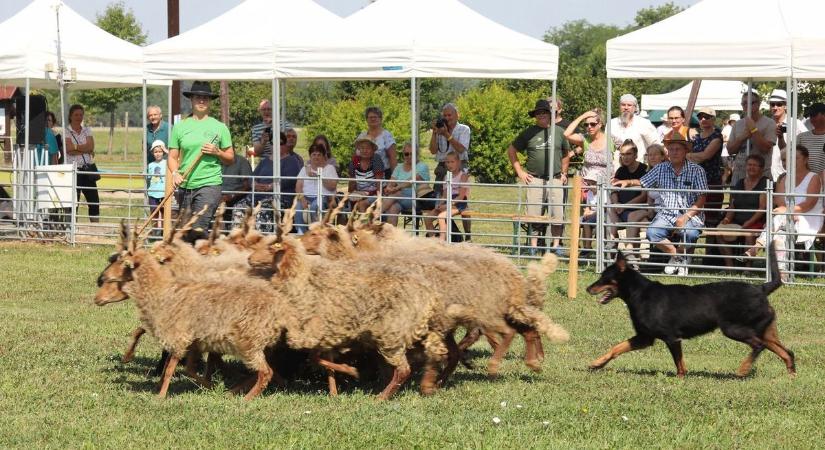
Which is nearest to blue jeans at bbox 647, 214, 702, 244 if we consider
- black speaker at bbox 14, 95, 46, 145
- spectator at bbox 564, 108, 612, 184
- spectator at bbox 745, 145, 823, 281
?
spectator at bbox 745, 145, 823, 281

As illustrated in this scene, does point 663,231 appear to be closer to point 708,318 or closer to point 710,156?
point 710,156

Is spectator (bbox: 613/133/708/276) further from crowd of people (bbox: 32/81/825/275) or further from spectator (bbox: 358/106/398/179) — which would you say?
spectator (bbox: 358/106/398/179)

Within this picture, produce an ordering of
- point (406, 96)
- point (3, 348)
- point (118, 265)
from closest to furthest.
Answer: point (118, 265), point (3, 348), point (406, 96)

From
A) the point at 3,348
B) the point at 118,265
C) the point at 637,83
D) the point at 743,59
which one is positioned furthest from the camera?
the point at 637,83

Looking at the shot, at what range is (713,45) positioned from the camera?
1455 cm

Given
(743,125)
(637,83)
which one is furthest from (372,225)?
(637,83)

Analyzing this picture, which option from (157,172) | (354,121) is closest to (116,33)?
(354,121)

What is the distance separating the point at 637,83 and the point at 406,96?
46.8 ft

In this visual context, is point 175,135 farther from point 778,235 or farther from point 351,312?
point 778,235

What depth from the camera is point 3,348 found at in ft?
33.3

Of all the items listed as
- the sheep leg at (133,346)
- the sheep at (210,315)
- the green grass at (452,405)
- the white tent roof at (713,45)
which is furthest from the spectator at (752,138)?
the sheep at (210,315)

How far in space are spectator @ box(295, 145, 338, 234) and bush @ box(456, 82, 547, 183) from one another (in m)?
15.1

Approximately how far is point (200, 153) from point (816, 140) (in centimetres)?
799

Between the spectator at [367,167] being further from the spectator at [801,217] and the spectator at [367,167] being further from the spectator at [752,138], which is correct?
the spectator at [801,217]
